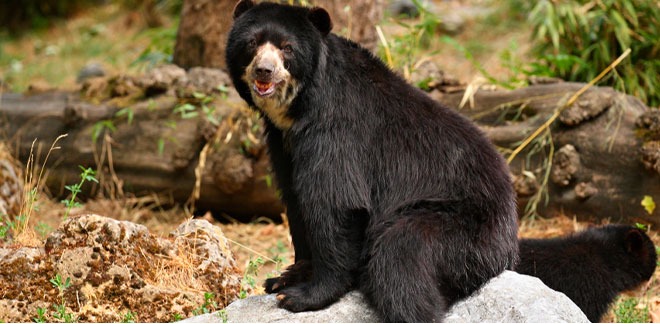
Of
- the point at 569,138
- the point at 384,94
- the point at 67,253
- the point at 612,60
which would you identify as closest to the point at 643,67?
the point at 612,60

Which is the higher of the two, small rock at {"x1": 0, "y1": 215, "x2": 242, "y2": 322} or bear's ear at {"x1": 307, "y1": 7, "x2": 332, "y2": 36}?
bear's ear at {"x1": 307, "y1": 7, "x2": 332, "y2": 36}

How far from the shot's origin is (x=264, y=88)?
4.77 metres

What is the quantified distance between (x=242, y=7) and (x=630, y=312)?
3713mm

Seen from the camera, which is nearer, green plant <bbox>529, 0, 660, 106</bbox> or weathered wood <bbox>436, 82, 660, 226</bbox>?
weathered wood <bbox>436, 82, 660, 226</bbox>

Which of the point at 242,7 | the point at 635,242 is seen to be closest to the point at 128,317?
the point at 242,7

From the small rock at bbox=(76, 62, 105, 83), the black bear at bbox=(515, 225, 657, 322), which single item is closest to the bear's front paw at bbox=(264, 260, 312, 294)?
the black bear at bbox=(515, 225, 657, 322)

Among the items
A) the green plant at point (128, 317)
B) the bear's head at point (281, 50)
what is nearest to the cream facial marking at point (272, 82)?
the bear's head at point (281, 50)

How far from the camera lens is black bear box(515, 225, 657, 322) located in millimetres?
6285

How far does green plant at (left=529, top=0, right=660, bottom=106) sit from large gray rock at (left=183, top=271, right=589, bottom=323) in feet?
15.5

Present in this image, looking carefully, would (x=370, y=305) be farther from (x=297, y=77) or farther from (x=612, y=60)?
(x=612, y=60)

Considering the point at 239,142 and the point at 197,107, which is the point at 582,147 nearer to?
the point at 239,142

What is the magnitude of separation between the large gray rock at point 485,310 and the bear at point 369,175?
69 millimetres

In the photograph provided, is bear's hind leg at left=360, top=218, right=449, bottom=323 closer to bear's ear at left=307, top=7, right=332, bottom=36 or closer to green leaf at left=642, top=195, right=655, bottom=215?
bear's ear at left=307, top=7, right=332, bottom=36

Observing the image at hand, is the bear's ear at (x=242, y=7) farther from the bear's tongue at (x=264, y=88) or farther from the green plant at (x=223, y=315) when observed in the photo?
the green plant at (x=223, y=315)
